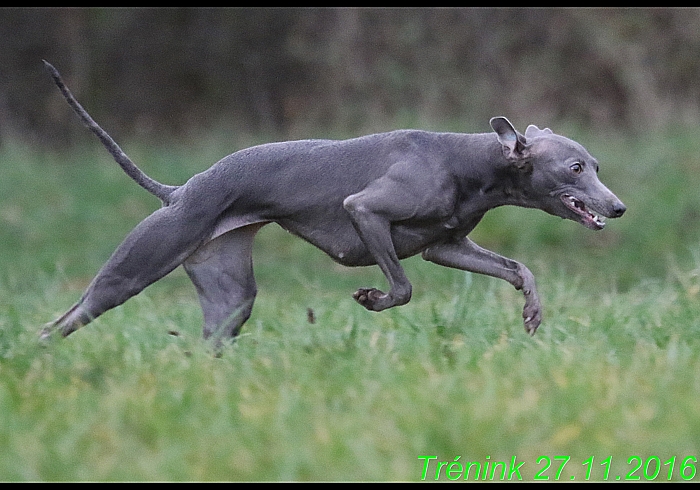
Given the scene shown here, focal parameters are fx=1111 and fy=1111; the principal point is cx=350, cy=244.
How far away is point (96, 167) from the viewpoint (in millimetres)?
13852

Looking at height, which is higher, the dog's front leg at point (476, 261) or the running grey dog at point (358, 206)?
the running grey dog at point (358, 206)

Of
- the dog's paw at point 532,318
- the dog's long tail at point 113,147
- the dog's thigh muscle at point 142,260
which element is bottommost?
the dog's paw at point 532,318

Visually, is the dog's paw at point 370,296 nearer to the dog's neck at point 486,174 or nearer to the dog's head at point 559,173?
the dog's neck at point 486,174

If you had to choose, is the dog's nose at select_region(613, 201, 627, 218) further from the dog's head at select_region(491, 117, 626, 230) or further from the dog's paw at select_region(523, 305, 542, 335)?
the dog's paw at select_region(523, 305, 542, 335)

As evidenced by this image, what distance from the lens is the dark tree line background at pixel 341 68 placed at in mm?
16891

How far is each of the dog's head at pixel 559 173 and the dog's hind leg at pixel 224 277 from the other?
1325 mm

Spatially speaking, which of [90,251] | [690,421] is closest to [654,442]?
[690,421]

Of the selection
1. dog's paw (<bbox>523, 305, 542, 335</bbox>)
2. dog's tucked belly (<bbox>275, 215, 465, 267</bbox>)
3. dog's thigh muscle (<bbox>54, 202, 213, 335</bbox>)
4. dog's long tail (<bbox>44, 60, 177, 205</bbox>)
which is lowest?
dog's paw (<bbox>523, 305, 542, 335</bbox>)

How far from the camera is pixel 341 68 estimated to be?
59.1 ft

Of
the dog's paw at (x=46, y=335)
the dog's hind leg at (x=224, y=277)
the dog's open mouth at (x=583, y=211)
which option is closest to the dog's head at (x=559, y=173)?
the dog's open mouth at (x=583, y=211)

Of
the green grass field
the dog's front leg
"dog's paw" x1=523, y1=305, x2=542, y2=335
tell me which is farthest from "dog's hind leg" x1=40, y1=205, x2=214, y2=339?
"dog's paw" x1=523, y1=305, x2=542, y2=335

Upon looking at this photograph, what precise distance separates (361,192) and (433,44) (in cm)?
1312

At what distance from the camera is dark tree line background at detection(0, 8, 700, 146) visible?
55.4ft

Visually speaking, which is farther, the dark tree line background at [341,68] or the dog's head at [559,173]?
the dark tree line background at [341,68]
